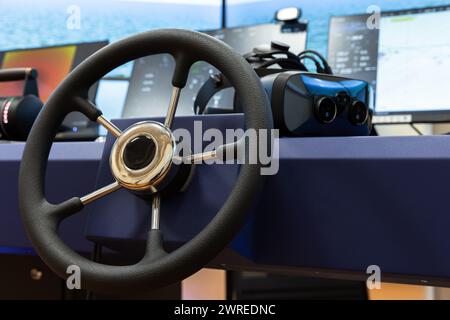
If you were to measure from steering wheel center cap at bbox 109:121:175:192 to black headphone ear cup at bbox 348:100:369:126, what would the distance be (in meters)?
0.31

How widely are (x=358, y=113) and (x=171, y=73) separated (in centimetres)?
75

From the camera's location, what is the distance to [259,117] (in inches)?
23.3

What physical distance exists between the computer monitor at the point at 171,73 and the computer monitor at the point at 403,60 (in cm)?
13

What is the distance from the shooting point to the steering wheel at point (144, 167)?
0.56 m

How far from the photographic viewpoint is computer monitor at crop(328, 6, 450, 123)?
124 centimetres

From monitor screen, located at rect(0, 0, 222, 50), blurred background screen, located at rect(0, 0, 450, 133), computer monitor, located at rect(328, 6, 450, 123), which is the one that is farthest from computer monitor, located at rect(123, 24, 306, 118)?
monitor screen, located at rect(0, 0, 222, 50)

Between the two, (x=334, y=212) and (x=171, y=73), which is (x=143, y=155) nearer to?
(x=334, y=212)

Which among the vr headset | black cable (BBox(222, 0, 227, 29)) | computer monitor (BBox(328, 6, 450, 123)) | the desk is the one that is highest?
black cable (BBox(222, 0, 227, 29))

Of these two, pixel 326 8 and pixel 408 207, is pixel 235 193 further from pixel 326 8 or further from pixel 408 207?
pixel 326 8

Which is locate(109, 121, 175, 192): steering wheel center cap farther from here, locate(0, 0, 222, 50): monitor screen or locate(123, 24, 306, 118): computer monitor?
locate(0, 0, 222, 50): monitor screen

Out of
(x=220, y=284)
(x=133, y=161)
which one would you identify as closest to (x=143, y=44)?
(x=133, y=161)

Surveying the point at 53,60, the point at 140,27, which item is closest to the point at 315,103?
the point at 53,60

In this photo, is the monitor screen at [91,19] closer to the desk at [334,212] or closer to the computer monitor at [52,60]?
the computer monitor at [52,60]

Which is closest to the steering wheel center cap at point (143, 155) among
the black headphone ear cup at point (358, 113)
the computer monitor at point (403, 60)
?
the black headphone ear cup at point (358, 113)
